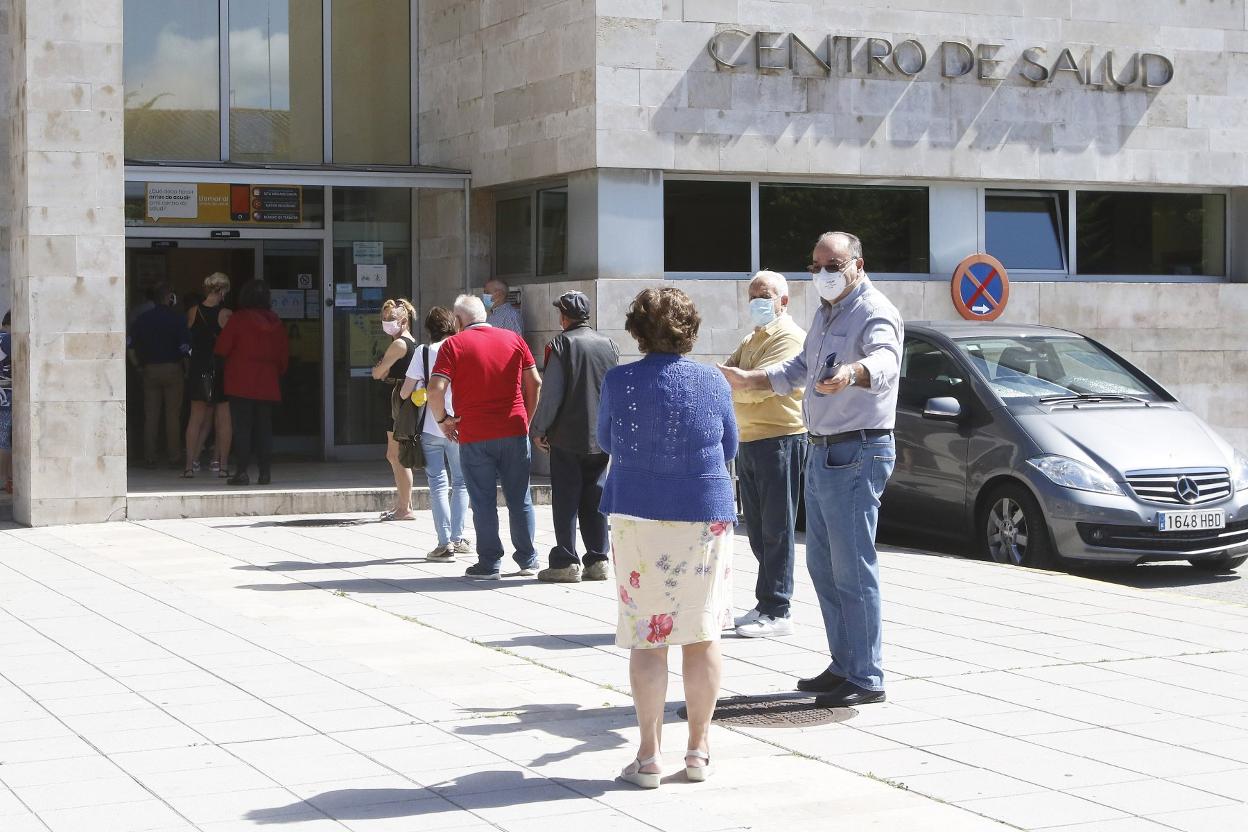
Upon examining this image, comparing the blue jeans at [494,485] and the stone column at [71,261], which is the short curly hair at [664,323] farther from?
the stone column at [71,261]

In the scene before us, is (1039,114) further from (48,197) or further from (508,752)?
(508,752)

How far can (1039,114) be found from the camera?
55.7ft

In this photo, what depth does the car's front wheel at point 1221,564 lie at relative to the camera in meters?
11.5

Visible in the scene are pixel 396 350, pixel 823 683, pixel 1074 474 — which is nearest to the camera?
pixel 823 683

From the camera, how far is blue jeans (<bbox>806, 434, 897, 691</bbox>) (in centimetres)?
698

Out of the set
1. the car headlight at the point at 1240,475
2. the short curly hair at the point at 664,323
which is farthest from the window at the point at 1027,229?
the short curly hair at the point at 664,323

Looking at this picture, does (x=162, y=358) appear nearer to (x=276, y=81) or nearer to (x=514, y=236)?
(x=276, y=81)

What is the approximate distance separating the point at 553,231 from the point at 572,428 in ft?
21.1

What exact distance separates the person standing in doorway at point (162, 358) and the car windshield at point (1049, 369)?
8.16m

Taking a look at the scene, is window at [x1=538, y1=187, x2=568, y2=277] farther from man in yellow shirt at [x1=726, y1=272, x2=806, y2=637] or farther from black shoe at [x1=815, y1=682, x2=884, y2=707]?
black shoe at [x1=815, y1=682, x2=884, y2=707]

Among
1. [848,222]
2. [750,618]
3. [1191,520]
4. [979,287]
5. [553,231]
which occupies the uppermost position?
[848,222]

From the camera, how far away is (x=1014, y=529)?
37.6 feet

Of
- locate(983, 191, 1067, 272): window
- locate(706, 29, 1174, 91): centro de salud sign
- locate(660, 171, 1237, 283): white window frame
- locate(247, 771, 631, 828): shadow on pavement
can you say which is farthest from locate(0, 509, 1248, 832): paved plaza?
locate(983, 191, 1067, 272): window

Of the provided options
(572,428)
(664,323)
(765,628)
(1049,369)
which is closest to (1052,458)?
(1049,369)
